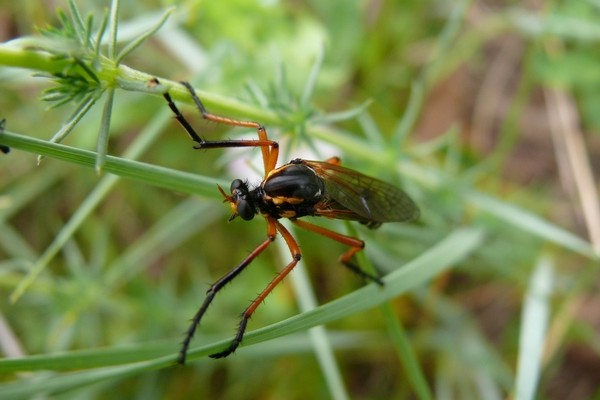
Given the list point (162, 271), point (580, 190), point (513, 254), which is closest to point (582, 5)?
point (580, 190)

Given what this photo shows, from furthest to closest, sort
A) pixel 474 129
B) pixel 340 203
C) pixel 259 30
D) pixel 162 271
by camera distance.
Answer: pixel 474 129
pixel 162 271
pixel 259 30
pixel 340 203

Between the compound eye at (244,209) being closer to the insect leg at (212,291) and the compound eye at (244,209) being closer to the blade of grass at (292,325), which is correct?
the insect leg at (212,291)

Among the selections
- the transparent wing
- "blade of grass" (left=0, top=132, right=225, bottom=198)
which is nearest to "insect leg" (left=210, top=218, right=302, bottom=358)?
the transparent wing

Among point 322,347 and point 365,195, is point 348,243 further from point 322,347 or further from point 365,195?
point 322,347

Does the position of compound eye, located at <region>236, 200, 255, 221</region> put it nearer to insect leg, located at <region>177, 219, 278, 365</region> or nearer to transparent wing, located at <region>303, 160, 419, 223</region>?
insect leg, located at <region>177, 219, 278, 365</region>

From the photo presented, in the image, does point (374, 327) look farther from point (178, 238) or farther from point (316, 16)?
point (316, 16)

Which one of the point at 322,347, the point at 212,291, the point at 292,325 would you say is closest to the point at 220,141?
the point at 212,291
